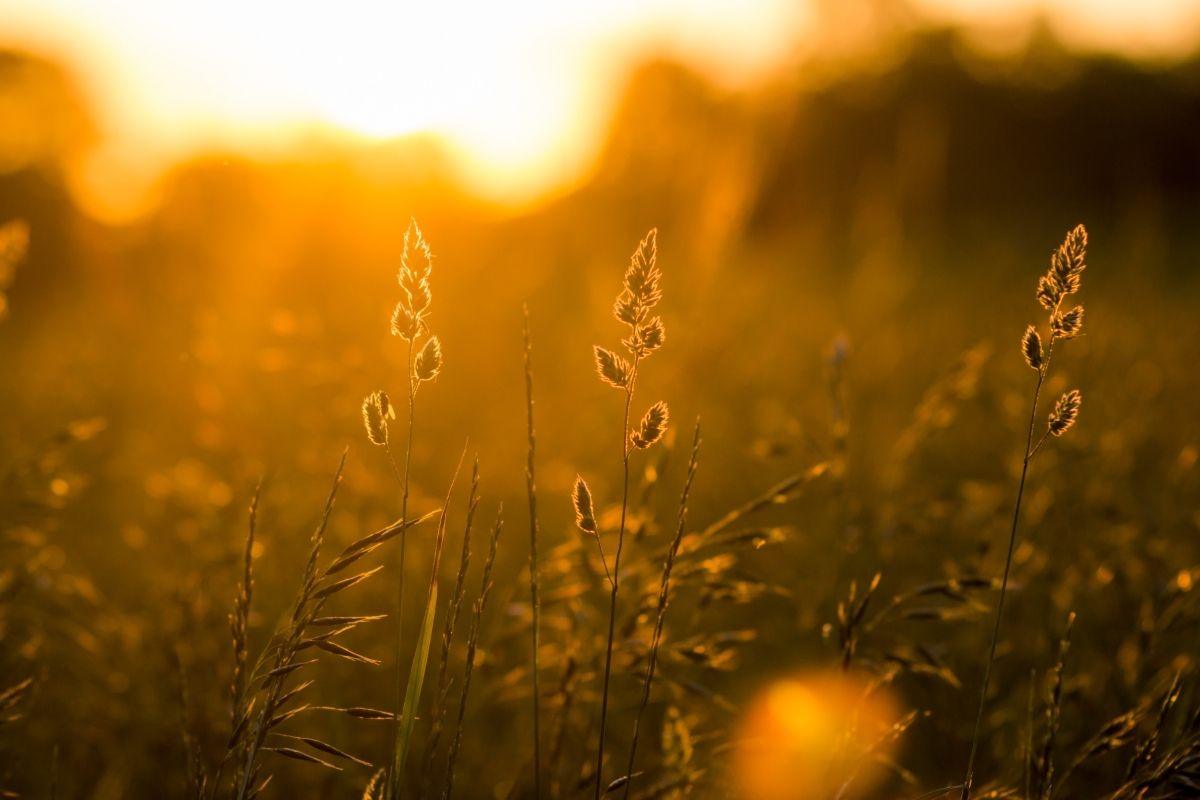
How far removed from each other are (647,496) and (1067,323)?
735 mm

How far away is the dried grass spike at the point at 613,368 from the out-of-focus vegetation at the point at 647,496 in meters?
0.43

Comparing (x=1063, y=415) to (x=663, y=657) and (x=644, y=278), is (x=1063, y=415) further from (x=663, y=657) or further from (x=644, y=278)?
(x=663, y=657)

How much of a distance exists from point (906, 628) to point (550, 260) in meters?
3.41

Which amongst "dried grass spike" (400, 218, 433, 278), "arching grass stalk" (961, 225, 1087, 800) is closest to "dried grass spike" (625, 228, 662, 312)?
"dried grass spike" (400, 218, 433, 278)

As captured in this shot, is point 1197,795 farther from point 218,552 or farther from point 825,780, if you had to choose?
point 218,552

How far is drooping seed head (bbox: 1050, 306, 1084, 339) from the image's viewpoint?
39.9 inches

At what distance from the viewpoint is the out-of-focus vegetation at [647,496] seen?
1677 millimetres

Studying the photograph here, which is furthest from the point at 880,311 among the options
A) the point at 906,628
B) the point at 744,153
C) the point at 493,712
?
the point at 493,712

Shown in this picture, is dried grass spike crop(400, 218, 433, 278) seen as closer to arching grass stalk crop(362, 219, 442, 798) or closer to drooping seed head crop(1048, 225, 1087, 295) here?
arching grass stalk crop(362, 219, 442, 798)

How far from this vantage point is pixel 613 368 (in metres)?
0.98

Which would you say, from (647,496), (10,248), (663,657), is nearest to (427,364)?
(647,496)

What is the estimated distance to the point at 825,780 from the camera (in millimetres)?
1199

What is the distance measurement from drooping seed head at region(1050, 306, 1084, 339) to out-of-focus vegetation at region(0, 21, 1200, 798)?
0.46 meters

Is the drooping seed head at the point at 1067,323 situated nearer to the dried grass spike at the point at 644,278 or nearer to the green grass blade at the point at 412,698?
the dried grass spike at the point at 644,278
